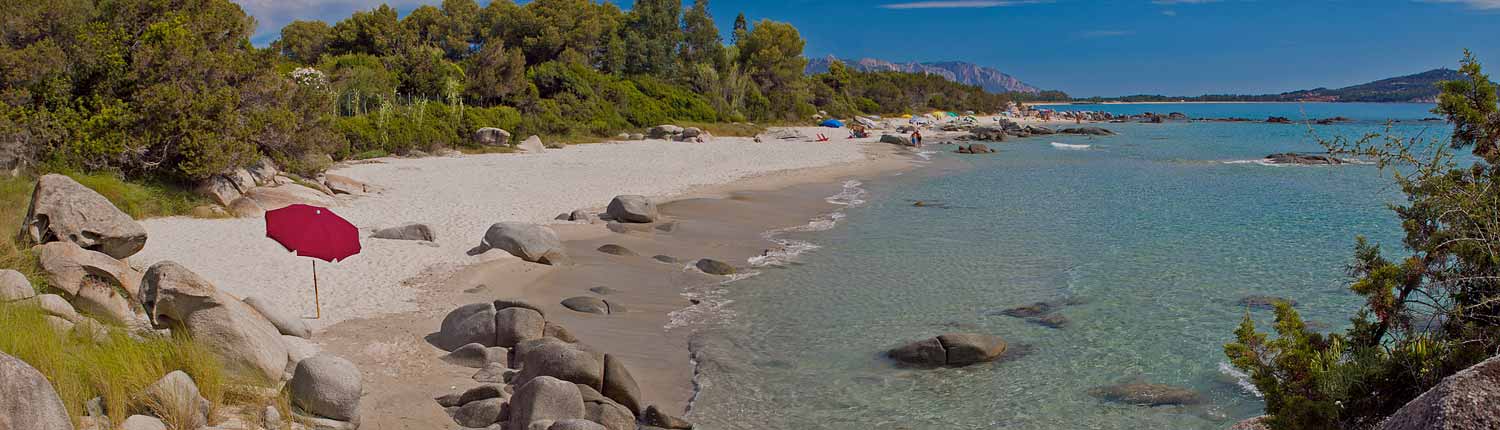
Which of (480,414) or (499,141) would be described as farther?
(499,141)

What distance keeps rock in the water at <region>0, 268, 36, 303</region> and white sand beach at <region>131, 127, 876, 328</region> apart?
3.15 meters

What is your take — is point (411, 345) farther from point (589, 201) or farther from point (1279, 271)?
point (1279, 271)

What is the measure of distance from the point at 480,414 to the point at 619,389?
4.81ft

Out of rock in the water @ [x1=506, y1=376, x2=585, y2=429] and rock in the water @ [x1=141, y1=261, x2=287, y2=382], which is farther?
rock in the water @ [x1=506, y1=376, x2=585, y2=429]

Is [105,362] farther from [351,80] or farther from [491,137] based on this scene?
[351,80]

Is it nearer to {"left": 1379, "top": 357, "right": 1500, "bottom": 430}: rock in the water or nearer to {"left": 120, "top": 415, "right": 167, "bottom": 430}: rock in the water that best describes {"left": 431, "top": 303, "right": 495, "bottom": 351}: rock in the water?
{"left": 120, "top": 415, "right": 167, "bottom": 430}: rock in the water

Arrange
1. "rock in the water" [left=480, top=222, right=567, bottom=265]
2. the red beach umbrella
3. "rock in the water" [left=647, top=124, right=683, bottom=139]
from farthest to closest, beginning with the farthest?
"rock in the water" [left=647, top=124, right=683, bottom=139]
"rock in the water" [left=480, top=222, right=567, bottom=265]
the red beach umbrella

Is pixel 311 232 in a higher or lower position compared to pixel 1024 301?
higher

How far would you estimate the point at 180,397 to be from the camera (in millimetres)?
6344

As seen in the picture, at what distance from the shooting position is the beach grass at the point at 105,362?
6.15m

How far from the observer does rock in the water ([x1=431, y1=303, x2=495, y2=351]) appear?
10.3 meters

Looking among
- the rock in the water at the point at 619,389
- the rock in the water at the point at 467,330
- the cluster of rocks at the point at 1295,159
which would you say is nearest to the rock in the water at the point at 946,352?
the rock in the water at the point at 619,389

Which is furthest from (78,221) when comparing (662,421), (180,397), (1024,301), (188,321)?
(1024,301)

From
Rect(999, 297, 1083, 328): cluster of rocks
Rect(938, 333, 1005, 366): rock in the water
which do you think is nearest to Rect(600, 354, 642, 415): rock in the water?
Rect(938, 333, 1005, 366): rock in the water
